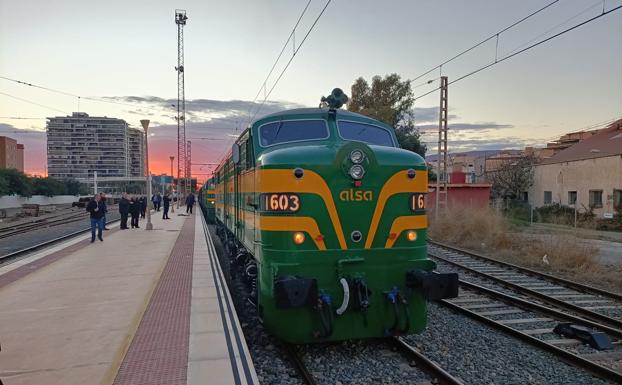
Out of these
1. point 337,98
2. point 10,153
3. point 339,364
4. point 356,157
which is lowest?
point 339,364

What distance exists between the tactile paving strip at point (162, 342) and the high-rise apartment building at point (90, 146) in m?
89.5

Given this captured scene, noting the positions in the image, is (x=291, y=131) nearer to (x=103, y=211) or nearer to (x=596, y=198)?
(x=103, y=211)

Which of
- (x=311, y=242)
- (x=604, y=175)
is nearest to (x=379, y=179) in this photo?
(x=311, y=242)

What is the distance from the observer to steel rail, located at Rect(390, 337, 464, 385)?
199 inches

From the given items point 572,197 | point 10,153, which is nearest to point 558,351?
point 572,197

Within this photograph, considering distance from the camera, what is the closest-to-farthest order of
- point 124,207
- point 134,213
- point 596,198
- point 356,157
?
point 356,157, point 124,207, point 134,213, point 596,198

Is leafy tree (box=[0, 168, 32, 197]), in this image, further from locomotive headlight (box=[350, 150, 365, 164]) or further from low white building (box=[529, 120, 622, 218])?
low white building (box=[529, 120, 622, 218])

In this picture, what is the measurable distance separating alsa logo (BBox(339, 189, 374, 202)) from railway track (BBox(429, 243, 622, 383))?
326 centimetres

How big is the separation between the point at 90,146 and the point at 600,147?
93564 mm

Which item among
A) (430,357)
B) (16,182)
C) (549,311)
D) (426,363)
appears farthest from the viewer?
(16,182)

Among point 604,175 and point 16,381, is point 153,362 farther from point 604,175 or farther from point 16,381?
point 604,175

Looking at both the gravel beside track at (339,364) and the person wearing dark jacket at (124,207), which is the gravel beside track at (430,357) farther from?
the person wearing dark jacket at (124,207)

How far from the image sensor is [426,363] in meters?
5.48

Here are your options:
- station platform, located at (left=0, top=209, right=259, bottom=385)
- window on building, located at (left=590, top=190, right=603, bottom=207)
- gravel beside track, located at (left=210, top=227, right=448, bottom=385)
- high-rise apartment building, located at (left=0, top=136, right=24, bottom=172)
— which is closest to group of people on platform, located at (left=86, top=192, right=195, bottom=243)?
station platform, located at (left=0, top=209, right=259, bottom=385)
